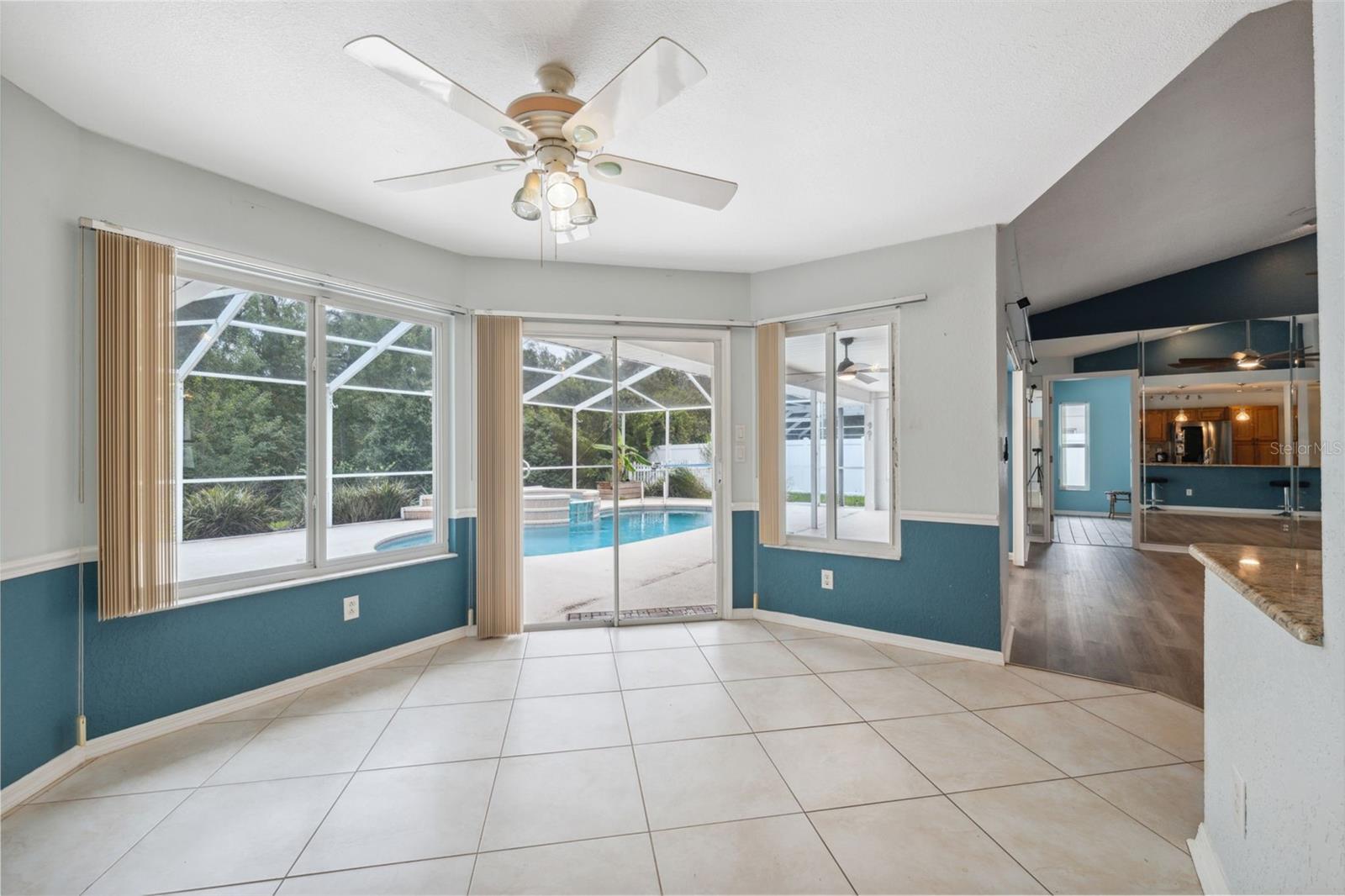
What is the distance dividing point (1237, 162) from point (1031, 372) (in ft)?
13.5

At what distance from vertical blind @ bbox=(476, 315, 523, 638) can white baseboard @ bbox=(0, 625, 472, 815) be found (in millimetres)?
423

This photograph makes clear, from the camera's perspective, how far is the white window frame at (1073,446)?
9.12m

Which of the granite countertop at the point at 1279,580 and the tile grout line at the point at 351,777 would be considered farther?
the tile grout line at the point at 351,777

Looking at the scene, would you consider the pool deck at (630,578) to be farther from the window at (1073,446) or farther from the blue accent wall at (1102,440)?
the window at (1073,446)

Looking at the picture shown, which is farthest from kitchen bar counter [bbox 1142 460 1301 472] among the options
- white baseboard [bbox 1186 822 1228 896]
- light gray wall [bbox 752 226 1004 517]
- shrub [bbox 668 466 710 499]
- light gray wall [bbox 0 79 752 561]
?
light gray wall [bbox 0 79 752 561]

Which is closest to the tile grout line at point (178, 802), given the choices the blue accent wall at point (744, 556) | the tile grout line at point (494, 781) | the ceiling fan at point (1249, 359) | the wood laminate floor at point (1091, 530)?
the tile grout line at point (494, 781)

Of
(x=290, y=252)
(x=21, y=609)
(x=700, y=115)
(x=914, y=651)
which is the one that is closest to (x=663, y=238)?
(x=700, y=115)

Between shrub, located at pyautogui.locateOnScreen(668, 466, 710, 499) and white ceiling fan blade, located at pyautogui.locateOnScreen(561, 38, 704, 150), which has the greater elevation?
white ceiling fan blade, located at pyautogui.locateOnScreen(561, 38, 704, 150)

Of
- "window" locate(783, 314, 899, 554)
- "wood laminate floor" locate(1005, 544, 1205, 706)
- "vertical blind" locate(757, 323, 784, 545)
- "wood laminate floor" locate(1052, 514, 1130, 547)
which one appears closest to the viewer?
"wood laminate floor" locate(1005, 544, 1205, 706)

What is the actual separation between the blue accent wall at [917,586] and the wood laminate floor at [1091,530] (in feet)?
15.5

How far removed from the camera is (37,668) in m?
2.15

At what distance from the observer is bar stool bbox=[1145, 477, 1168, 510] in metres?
6.74

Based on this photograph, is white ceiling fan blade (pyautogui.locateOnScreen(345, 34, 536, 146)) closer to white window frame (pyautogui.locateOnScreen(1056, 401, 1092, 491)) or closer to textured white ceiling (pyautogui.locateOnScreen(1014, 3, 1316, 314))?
textured white ceiling (pyautogui.locateOnScreen(1014, 3, 1316, 314))

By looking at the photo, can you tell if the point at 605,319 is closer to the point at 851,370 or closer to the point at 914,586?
the point at 851,370
